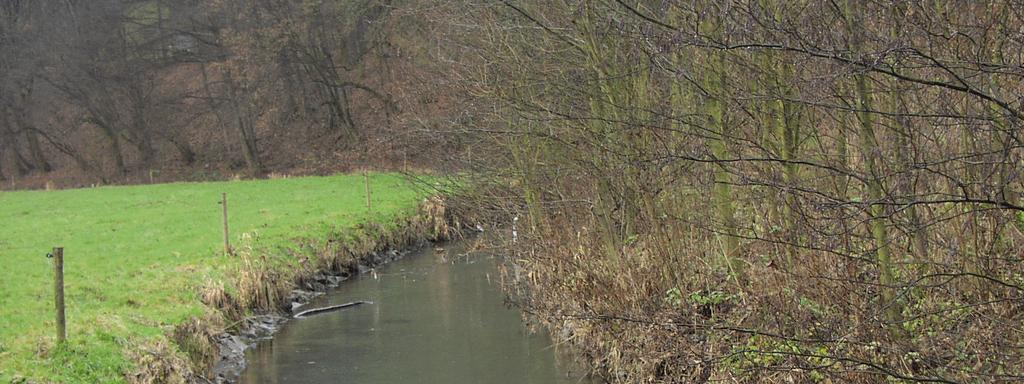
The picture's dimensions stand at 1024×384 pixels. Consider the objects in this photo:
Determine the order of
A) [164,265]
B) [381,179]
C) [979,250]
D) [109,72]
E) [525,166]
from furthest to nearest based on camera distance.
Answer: [109,72]
[381,179]
[164,265]
[525,166]
[979,250]

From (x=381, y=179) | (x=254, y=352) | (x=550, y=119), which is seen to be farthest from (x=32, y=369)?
(x=381, y=179)

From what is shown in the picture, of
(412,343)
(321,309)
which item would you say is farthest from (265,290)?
(412,343)

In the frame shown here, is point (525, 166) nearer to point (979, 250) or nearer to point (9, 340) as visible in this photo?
point (9, 340)

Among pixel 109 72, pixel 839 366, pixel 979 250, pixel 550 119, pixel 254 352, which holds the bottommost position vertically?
pixel 254 352

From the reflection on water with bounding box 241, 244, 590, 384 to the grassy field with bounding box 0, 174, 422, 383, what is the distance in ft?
5.10

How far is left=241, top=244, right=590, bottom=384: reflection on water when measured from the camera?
1262 centimetres

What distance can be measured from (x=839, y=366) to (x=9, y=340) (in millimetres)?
8438

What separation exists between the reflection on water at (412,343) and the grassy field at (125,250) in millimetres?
1554

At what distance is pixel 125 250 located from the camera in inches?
765

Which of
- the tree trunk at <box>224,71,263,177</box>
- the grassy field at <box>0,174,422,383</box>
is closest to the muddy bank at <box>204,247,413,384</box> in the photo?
the grassy field at <box>0,174,422,383</box>

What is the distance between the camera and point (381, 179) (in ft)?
120

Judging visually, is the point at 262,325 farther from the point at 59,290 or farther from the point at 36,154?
the point at 36,154

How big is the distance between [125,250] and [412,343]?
783cm

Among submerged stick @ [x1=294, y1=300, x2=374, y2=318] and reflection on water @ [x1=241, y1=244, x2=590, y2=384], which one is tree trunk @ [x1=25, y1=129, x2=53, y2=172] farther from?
submerged stick @ [x1=294, y1=300, x2=374, y2=318]
